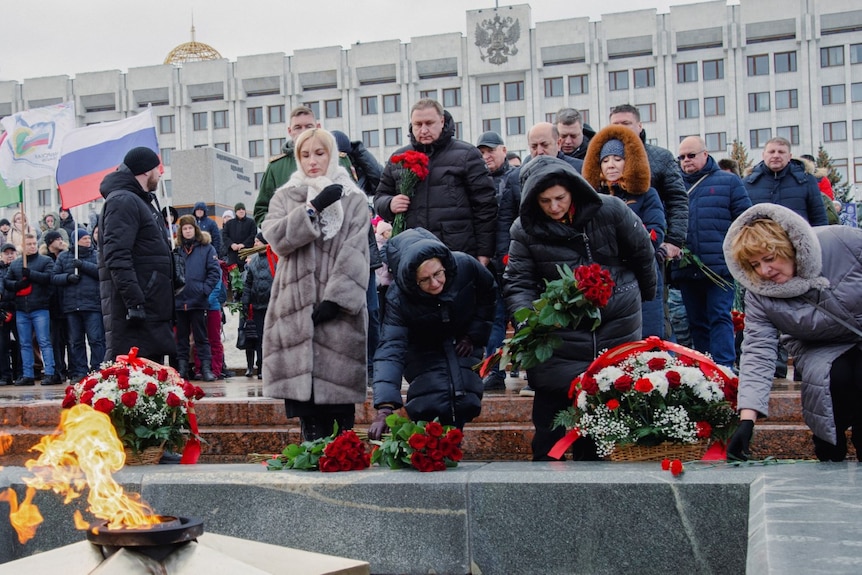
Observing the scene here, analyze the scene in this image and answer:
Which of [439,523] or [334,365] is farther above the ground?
[334,365]

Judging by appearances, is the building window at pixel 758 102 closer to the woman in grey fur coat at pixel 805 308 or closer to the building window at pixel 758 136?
the building window at pixel 758 136

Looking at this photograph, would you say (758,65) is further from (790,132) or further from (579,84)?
(579,84)

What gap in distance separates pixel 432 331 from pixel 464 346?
18 centimetres

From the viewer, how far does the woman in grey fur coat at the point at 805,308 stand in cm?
408

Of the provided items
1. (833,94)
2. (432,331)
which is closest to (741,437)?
(432,331)

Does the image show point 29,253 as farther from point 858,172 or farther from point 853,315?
point 858,172

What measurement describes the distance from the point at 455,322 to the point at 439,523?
3.98ft

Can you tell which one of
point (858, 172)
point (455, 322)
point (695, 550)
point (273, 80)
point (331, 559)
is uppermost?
point (273, 80)

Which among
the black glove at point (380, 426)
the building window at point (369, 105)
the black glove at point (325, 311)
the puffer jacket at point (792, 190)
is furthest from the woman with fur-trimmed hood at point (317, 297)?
the building window at point (369, 105)

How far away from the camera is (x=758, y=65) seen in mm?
53719

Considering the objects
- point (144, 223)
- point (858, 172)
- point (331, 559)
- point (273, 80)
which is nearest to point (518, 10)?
point (273, 80)

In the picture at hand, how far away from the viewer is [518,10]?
55.2 meters

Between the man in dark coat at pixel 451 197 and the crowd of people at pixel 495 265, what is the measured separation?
1cm

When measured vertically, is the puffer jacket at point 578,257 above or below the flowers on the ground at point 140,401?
above
